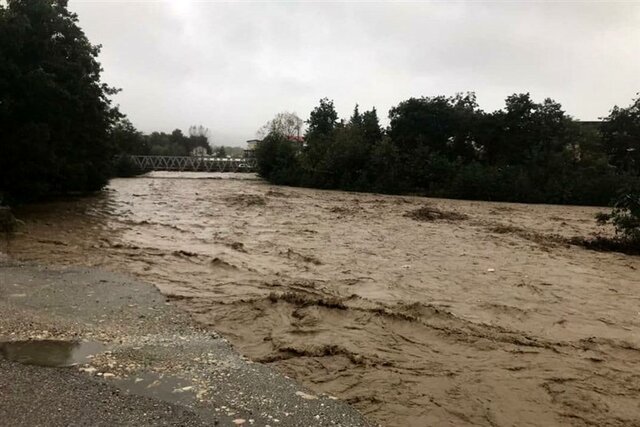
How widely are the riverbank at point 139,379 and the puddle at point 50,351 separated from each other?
0.26ft

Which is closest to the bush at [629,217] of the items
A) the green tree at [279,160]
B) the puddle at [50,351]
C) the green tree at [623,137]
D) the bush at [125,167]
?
the puddle at [50,351]

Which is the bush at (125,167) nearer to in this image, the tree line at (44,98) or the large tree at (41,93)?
the tree line at (44,98)

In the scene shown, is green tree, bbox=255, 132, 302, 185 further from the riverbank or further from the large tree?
the riverbank

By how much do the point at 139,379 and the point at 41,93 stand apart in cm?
1764

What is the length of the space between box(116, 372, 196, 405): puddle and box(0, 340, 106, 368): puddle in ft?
2.46

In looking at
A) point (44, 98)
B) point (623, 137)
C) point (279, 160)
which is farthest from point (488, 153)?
point (44, 98)

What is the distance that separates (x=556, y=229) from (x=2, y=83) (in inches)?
879

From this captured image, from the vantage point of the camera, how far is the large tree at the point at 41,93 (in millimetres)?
18219

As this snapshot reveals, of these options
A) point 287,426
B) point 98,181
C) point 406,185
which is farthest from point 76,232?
point 406,185

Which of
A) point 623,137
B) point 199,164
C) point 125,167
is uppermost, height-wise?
point 623,137

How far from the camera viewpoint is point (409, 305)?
8.49m

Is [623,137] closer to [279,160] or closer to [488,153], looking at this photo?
[488,153]

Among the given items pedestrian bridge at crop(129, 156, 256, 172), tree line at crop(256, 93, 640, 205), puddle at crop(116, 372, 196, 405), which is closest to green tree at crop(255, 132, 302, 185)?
tree line at crop(256, 93, 640, 205)

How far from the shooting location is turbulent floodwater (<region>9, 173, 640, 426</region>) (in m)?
5.20
